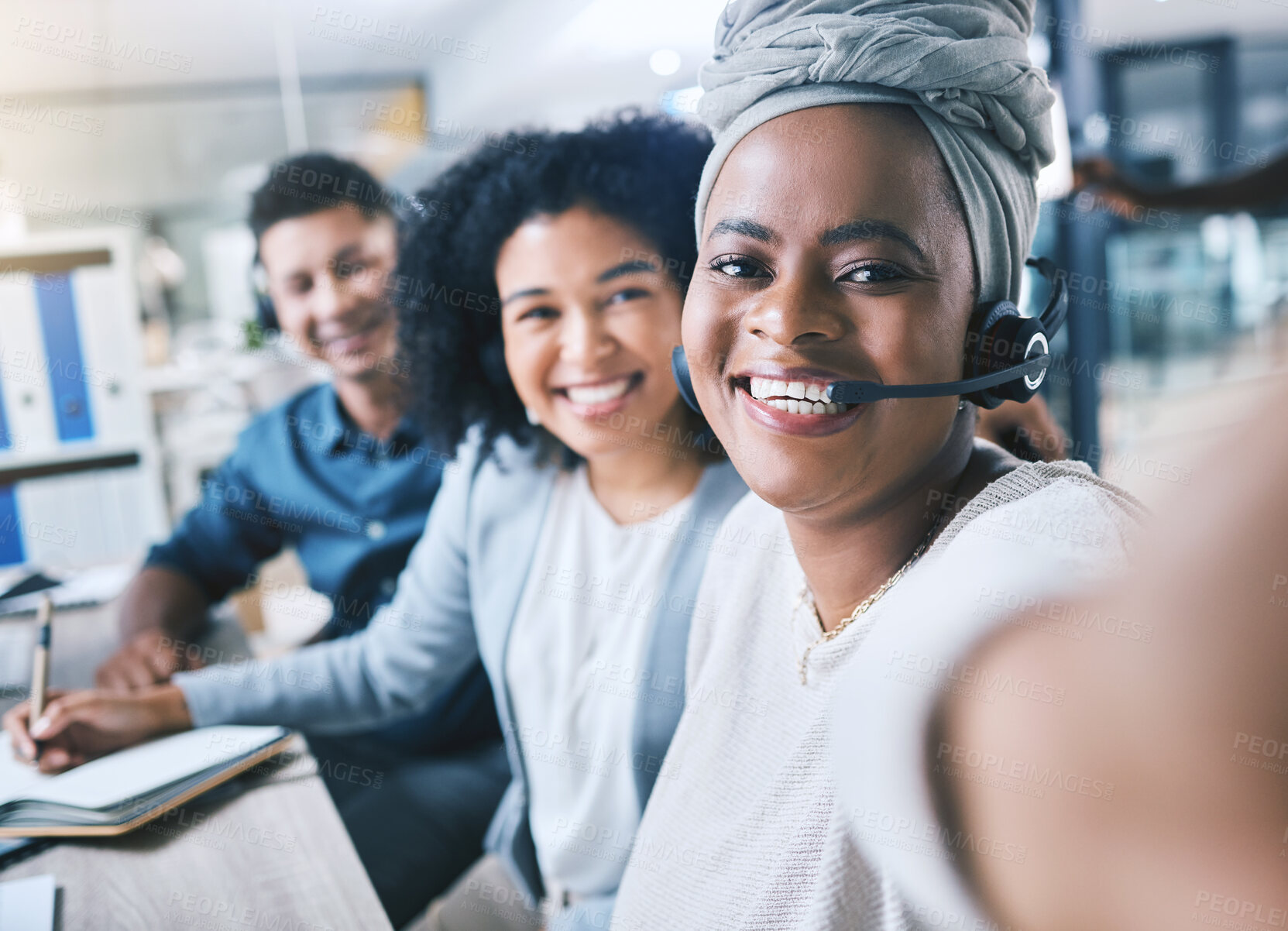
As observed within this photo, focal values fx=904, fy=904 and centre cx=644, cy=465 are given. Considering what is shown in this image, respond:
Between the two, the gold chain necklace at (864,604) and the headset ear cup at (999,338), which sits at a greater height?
the headset ear cup at (999,338)

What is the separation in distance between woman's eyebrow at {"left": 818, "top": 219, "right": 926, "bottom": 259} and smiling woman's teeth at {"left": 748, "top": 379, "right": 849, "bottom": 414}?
0.09 meters

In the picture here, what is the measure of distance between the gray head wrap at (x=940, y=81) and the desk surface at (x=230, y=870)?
27.7 inches

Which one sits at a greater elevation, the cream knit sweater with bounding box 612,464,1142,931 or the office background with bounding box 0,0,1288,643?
the office background with bounding box 0,0,1288,643

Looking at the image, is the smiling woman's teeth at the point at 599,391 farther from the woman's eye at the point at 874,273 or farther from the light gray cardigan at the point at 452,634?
the woman's eye at the point at 874,273

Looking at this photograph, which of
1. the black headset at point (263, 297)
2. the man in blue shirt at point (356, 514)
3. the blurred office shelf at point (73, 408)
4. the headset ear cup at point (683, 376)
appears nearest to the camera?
the headset ear cup at point (683, 376)

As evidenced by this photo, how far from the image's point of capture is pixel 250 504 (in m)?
1.59

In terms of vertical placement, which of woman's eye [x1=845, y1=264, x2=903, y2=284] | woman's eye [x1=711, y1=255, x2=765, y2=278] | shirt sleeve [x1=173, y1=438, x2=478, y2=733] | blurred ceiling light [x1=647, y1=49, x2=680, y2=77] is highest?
blurred ceiling light [x1=647, y1=49, x2=680, y2=77]

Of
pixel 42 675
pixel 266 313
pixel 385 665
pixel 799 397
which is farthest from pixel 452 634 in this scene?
pixel 266 313

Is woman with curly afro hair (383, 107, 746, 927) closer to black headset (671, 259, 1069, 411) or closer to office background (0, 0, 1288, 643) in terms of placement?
office background (0, 0, 1288, 643)

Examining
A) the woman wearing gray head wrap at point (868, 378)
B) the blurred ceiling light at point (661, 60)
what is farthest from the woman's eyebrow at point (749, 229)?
the blurred ceiling light at point (661, 60)

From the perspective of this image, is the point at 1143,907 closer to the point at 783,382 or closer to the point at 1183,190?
the point at 783,382

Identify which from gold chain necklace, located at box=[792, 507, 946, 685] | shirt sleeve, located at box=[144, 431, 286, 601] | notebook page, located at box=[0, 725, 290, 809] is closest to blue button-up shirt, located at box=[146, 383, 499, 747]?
shirt sleeve, located at box=[144, 431, 286, 601]

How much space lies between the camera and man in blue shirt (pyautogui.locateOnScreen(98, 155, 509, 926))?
1.28m

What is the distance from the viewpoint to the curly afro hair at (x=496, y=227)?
0.83 m
